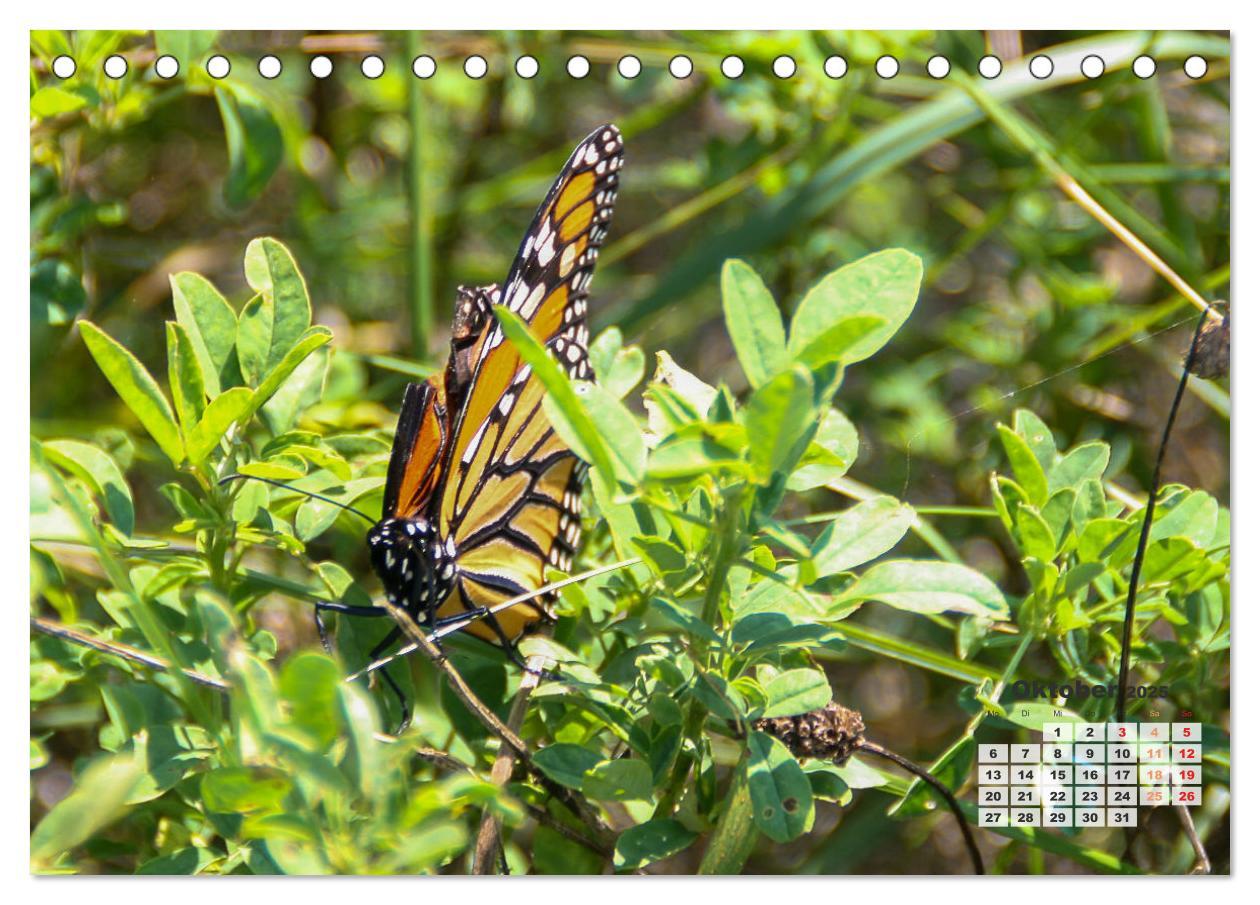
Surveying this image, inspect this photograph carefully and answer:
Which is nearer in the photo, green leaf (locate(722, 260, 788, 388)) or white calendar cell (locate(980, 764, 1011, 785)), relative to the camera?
green leaf (locate(722, 260, 788, 388))

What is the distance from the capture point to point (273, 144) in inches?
59.5

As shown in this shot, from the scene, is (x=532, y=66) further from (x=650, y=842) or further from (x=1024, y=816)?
(x=1024, y=816)

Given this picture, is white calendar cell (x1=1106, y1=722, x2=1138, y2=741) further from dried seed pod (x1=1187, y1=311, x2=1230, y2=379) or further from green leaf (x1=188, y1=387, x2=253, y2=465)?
green leaf (x1=188, y1=387, x2=253, y2=465)

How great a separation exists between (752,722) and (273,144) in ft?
3.19

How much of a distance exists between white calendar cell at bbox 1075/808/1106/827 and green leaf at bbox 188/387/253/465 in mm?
884

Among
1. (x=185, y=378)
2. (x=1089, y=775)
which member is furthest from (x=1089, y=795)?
(x=185, y=378)

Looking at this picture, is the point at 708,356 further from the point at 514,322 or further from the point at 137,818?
the point at 514,322

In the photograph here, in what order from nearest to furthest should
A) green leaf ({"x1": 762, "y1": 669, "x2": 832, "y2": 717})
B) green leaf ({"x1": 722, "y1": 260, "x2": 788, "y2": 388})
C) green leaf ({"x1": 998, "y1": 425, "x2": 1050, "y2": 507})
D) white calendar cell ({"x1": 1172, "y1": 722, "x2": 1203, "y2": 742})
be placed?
green leaf ({"x1": 722, "y1": 260, "x2": 788, "y2": 388}), green leaf ({"x1": 762, "y1": 669, "x2": 832, "y2": 717}), green leaf ({"x1": 998, "y1": 425, "x2": 1050, "y2": 507}), white calendar cell ({"x1": 1172, "y1": 722, "x2": 1203, "y2": 742})

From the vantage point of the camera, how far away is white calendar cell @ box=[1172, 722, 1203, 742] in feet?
3.88

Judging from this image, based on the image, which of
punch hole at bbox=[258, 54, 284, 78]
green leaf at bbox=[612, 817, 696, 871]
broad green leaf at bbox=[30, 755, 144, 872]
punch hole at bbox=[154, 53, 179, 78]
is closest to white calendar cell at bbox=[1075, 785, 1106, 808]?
green leaf at bbox=[612, 817, 696, 871]

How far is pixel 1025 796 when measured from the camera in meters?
1.17

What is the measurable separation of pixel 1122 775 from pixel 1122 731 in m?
0.05

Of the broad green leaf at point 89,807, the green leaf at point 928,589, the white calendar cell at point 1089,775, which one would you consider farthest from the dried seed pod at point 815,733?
the broad green leaf at point 89,807
